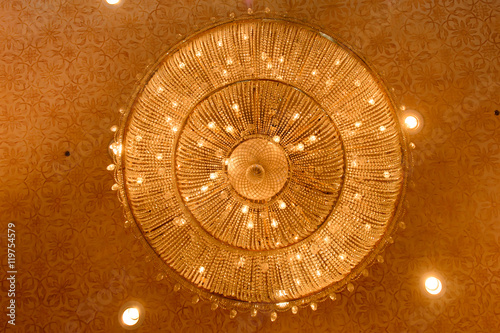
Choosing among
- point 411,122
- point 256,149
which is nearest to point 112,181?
point 256,149

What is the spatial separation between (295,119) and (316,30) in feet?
1.40

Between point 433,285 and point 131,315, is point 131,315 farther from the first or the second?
point 433,285

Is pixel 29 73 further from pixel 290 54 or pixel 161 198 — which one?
pixel 290 54

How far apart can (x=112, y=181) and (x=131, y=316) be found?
42.9 inches

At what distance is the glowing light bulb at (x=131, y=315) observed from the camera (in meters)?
2.46

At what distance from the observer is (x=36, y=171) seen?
261cm

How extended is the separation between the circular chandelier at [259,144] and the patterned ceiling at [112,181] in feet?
3.83

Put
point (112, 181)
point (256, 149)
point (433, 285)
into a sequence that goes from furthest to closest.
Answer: point (112, 181), point (433, 285), point (256, 149)

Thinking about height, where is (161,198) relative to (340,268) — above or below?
above

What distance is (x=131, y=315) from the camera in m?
2.47

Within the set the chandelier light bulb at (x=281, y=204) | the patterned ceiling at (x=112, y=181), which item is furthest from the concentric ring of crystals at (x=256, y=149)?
the patterned ceiling at (x=112, y=181)

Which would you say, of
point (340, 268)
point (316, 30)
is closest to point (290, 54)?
point (316, 30)

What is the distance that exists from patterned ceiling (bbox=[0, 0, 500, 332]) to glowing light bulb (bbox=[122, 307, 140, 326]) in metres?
0.09

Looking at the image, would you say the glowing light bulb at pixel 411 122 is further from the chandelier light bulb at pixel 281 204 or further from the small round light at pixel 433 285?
the chandelier light bulb at pixel 281 204
